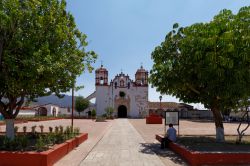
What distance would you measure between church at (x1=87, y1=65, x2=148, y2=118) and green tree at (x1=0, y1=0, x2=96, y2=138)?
57.5m

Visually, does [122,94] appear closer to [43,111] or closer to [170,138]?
[43,111]

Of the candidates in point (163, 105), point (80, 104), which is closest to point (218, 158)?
point (80, 104)

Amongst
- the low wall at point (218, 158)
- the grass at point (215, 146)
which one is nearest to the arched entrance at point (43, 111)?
the grass at point (215, 146)

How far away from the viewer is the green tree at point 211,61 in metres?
13.3

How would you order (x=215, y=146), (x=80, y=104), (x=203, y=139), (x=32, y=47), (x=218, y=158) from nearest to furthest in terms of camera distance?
(x=218, y=158) < (x=32, y=47) < (x=215, y=146) < (x=203, y=139) < (x=80, y=104)

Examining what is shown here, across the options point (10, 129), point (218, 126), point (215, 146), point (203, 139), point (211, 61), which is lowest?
point (203, 139)

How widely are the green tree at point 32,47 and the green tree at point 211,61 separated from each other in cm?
489

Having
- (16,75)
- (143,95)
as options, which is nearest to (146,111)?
(143,95)

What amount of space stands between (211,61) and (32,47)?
702cm

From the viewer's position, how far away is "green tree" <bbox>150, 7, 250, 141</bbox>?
43.7 ft

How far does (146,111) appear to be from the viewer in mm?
72562

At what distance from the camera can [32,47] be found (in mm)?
12070

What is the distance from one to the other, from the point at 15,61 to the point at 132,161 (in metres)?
5.62

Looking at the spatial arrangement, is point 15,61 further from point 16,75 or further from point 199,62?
point 199,62
